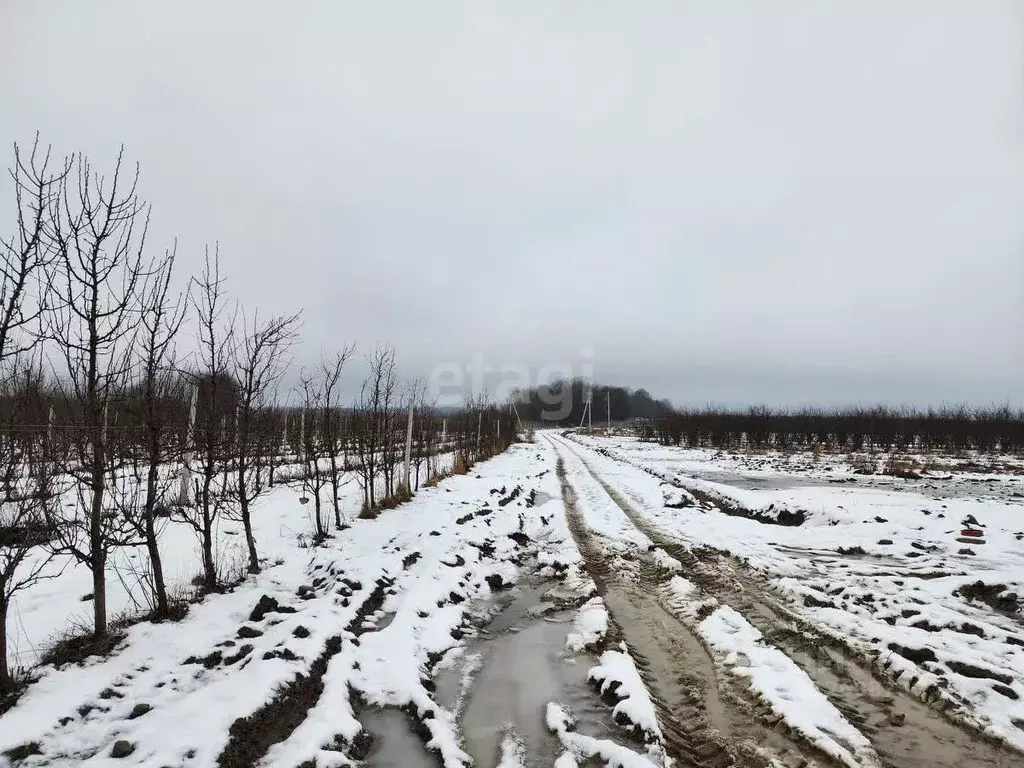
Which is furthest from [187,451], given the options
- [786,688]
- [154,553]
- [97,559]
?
[786,688]

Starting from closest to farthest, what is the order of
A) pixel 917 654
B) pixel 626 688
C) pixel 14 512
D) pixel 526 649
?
1. pixel 14 512
2. pixel 626 688
3. pixel 917 654
4. pixel 526 649

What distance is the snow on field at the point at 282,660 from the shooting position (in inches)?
142

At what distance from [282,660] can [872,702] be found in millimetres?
5098

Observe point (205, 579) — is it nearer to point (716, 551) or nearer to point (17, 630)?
point (17, 630)

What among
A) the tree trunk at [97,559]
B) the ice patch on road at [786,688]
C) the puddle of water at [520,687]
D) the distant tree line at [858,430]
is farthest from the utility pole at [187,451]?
the distant tree line at [858,430]

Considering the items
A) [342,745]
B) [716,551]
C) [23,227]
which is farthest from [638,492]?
[23,227]

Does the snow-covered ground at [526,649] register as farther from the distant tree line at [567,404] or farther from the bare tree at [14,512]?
the distant tree line at [567,404]

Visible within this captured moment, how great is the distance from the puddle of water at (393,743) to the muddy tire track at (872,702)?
128 inches

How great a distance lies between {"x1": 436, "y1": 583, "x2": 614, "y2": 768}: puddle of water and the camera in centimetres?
396

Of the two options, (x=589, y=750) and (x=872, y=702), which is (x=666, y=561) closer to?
(x=872, y=702)

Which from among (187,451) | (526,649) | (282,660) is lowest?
(526,649)

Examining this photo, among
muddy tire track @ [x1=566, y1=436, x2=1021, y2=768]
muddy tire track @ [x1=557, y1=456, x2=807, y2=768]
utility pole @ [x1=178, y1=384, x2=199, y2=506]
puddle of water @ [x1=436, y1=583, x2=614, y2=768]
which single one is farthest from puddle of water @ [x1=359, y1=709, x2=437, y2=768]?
utility pole @ [x1=178, y1=384, x2=199, y2=506]

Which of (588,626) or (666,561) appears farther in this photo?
(666,561)

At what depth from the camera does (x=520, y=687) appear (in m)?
4.82
